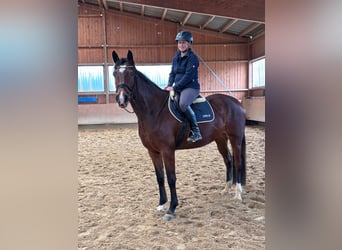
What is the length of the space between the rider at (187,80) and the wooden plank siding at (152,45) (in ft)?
31.5

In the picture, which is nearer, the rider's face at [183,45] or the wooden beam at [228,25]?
the rider's face at [183,45]

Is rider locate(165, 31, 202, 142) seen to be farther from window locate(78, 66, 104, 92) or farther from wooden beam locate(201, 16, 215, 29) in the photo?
window locate(78, 66, 104, 92)

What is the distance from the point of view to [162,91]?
2.88 metres

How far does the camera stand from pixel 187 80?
9.18 feet

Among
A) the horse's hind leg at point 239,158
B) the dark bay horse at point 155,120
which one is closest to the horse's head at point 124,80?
the dark bay horse at point 155,120

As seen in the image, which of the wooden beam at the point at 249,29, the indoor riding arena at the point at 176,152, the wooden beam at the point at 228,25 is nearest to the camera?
the indoor riding arena at the point at 176,152

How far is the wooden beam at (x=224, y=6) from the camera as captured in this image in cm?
124

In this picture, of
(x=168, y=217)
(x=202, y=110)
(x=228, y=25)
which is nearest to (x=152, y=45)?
(x=228, y=25)

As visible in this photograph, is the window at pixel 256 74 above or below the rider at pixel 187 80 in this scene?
above

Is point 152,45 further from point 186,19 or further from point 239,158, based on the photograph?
point 239,158

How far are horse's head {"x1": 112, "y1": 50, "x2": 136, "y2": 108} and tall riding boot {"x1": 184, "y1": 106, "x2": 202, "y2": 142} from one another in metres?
0.58

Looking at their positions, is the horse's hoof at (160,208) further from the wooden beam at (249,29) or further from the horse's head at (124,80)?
the wooden beam at (249,29)
